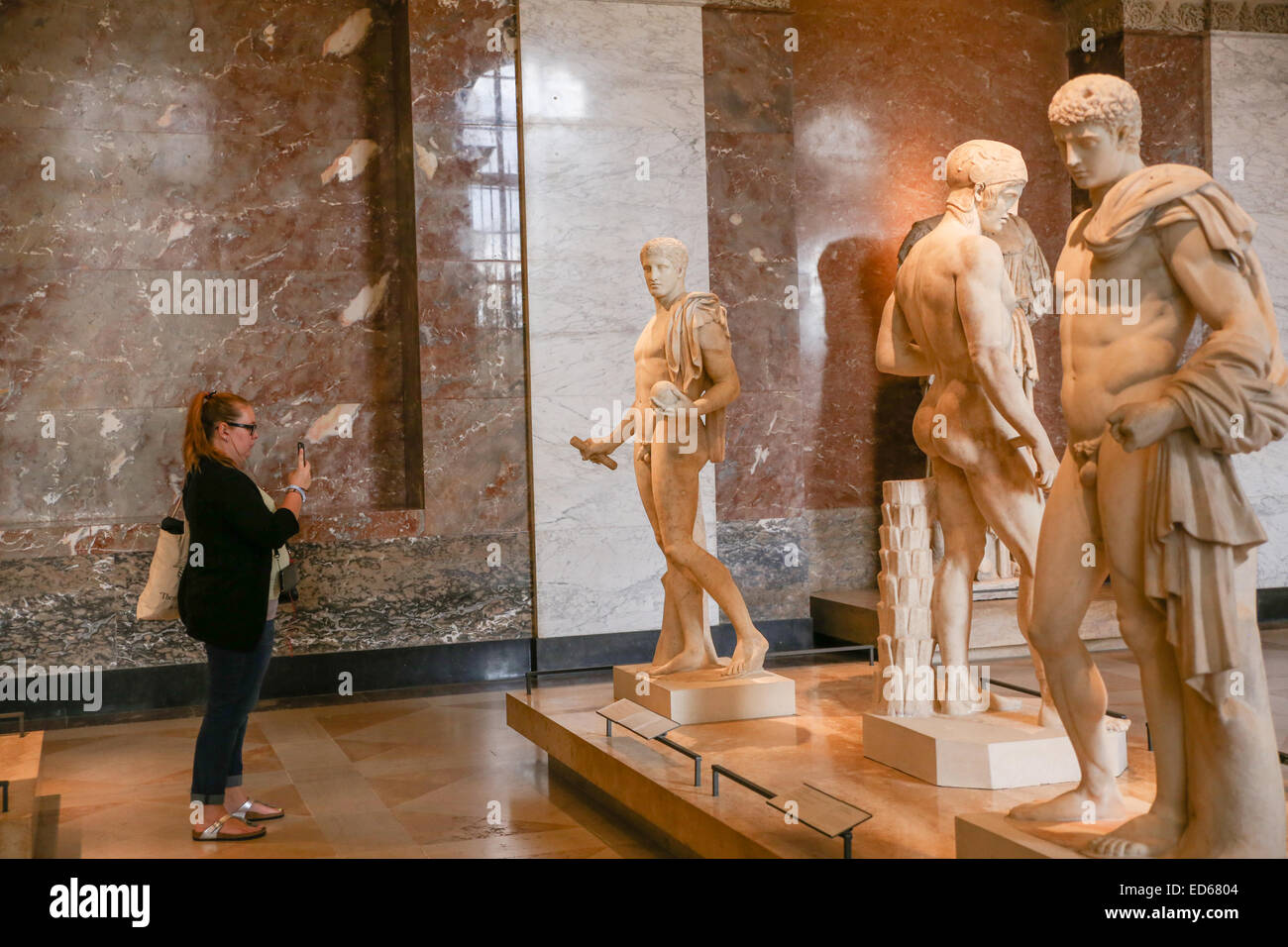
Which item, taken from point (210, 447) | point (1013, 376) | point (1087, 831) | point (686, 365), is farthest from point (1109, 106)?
point (210, 447)

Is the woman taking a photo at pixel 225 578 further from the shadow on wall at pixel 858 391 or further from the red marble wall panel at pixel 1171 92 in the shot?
the red marble wall panel at pixel 1171 92

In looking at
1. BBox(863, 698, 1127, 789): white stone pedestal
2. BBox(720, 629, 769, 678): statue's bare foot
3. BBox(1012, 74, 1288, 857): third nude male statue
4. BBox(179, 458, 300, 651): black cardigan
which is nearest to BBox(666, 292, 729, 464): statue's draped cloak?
BBox(720, 629, 769, 678): statue's bare foot

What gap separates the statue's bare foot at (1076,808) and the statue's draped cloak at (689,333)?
285 cm

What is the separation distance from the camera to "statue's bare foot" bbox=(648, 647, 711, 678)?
662 centimetres

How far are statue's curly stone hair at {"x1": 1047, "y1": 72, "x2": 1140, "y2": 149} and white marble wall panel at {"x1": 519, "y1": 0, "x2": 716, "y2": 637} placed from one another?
19.2 feet

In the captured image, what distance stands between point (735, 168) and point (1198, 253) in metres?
6.83

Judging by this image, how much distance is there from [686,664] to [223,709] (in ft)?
7.84

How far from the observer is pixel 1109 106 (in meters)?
3.51

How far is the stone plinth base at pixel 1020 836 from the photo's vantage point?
351 cm

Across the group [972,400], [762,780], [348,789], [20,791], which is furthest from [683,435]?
[20,791]

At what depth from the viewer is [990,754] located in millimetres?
4828

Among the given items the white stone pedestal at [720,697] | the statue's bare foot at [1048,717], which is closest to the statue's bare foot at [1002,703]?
the statue's bare foot at [1048,717]

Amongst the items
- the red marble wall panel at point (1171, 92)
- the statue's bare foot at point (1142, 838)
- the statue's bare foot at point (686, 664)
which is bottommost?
the statue's bare foot at point (686, 664)

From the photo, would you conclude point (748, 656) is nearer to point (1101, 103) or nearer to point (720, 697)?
point (720, 697)
